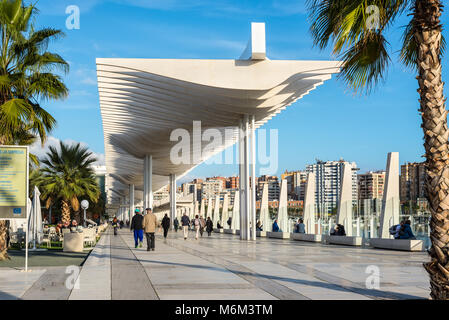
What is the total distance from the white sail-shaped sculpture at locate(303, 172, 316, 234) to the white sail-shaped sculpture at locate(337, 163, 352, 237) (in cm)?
296

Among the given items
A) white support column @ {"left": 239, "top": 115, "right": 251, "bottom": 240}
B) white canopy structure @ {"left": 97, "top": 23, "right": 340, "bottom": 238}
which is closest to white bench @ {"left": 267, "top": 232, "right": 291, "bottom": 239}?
white support column @ {"left": 239, "top": 115, "right": 251, "bottom": 240}

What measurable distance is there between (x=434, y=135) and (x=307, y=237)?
19198 millimetres

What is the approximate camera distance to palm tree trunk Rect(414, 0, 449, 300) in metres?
7.08

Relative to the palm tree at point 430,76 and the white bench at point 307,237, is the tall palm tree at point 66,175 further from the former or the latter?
the palm tree at point 430,76

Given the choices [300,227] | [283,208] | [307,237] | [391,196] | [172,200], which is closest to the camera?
[391,196]

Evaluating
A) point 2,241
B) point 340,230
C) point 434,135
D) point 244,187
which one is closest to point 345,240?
point 340,230

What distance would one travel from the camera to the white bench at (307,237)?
25003 millimetres

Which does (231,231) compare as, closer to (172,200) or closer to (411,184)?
(172,200)

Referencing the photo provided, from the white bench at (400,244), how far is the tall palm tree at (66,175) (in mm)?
24784

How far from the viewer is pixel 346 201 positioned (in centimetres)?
2311

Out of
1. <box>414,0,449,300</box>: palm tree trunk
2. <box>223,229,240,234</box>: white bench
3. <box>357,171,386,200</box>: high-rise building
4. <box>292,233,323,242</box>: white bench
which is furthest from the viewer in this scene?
<box>223,229,240,234</box>: white bench

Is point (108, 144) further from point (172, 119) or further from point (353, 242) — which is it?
point (353, 242)

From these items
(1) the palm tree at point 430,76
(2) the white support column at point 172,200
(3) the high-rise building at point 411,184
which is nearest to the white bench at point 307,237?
(3) the high-rise building at point 411,184

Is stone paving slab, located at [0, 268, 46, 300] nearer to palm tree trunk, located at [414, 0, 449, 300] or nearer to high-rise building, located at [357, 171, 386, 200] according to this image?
palm tree trunk, located at [414, 0, 449, 300]
